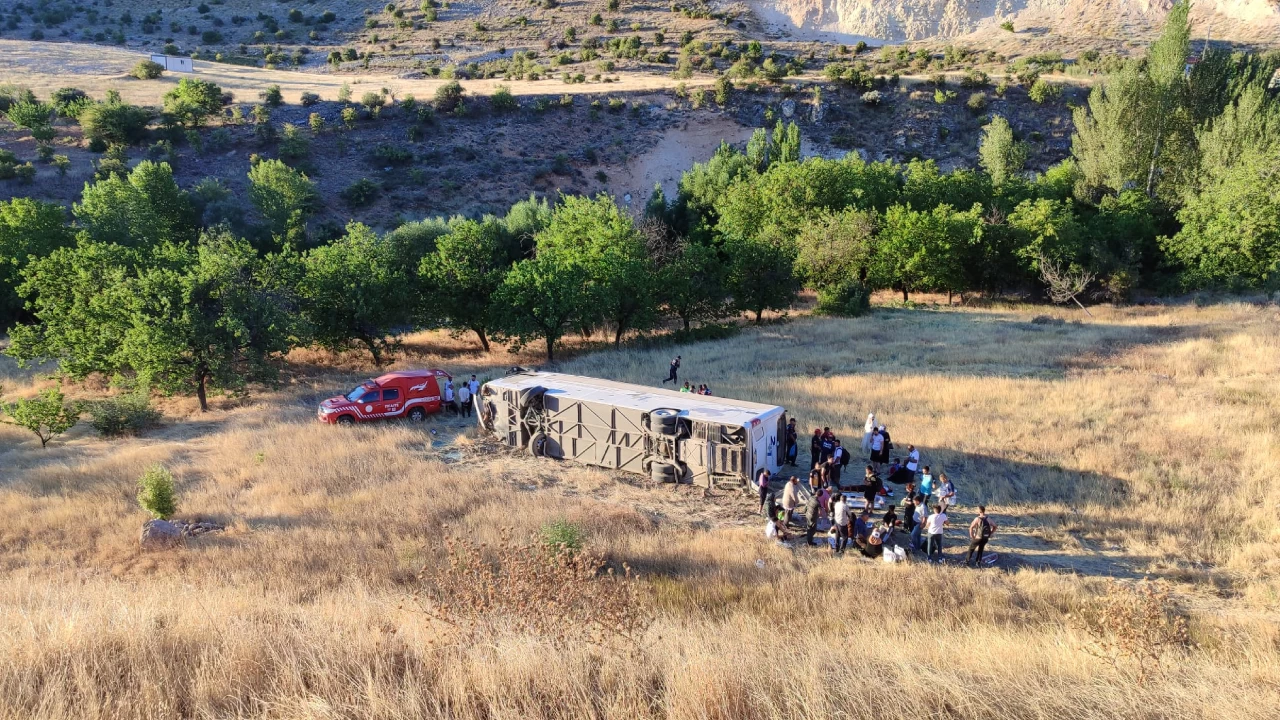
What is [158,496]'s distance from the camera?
41.7 feet

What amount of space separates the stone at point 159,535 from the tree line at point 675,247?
13.2m

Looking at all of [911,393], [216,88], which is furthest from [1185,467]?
[216,88]

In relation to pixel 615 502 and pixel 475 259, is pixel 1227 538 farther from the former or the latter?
pixel 475 259

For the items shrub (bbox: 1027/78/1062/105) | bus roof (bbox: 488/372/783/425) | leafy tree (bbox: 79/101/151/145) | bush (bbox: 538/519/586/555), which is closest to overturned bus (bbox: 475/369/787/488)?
bus roof (bbox: 488/372/783/425)

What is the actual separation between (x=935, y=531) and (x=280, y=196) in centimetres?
4953

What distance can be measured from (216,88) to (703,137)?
4516 cm

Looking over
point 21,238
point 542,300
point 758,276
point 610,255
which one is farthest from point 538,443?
point 21,238

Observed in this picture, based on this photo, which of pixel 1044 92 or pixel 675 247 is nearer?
pixel 675 247

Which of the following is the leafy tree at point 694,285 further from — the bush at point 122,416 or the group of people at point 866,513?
the bush at point 122,416

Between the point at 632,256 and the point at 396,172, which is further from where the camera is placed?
the point at 396,172

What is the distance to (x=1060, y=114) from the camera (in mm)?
61625

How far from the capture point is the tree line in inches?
971

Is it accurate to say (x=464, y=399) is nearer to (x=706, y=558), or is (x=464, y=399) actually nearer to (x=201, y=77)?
(x=706, y=558)

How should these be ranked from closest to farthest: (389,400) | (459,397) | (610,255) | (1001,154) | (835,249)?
(389,400), (459,397), (610,255), (835,249), (1001,154)
